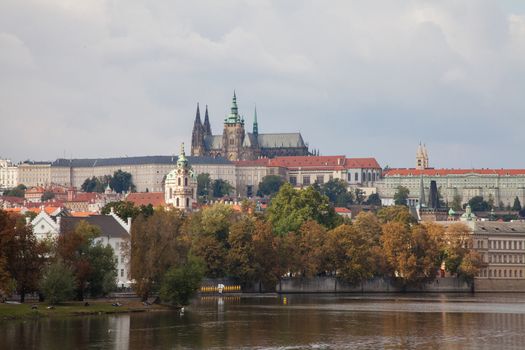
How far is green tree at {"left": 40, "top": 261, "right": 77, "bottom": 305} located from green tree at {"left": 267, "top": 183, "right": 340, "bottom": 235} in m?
67.0

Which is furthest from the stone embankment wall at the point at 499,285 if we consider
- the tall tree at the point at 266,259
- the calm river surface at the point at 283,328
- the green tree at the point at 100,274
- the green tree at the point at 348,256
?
the green tree at the point at 100,274

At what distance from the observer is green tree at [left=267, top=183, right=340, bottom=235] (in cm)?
16484

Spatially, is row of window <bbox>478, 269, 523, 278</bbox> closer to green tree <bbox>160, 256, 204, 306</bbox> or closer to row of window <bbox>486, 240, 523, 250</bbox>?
row of window <bbox>486, 240, 523, 250</bbox>

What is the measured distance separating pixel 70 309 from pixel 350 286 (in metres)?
61.4

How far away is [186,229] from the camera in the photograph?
145250mm

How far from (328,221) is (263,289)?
32947mm

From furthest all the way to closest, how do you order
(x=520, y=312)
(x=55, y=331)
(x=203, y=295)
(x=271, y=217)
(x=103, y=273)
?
(x=271, y=217) < (x=203, y=295) < (x=520, y=312) < (x=103, y=273) < (x=55, y=331)

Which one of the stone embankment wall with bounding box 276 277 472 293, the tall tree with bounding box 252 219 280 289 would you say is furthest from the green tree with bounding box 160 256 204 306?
the stone embankment wall with bounding box 276 277 472 293

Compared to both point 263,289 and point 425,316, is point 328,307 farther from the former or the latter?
point 263,289

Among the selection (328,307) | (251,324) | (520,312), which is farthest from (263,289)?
(251,324)

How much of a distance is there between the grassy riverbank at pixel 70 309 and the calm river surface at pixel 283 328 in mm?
1597

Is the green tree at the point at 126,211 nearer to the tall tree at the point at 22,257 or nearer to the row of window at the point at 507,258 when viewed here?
the tall tree at the point at 22,257

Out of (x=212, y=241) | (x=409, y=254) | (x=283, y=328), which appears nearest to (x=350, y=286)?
(x=409, y=254)

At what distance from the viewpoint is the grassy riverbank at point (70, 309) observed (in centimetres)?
8944
